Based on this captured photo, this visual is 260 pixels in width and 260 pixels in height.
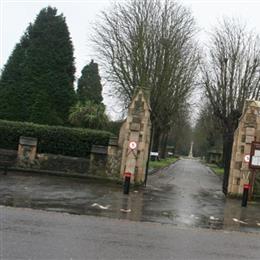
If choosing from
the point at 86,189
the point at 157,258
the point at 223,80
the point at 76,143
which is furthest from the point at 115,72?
the point at 157,258

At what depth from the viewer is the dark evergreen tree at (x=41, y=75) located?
32656mm

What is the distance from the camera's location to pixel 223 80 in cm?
3709

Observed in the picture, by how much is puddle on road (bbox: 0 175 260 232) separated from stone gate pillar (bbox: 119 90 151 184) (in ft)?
2.62

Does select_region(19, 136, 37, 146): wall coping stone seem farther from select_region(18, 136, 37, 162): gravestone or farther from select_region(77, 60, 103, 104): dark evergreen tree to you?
select_region(77, 60, 103, 104): dark evergreen tree

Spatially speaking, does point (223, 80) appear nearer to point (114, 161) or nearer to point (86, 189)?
point (114, 161)

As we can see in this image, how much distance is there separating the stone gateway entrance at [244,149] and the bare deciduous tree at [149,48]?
14.8m

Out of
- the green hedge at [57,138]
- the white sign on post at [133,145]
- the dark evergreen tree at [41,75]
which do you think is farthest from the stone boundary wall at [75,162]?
the dark evergreen tree at [41,75]

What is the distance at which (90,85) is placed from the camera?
5219cm

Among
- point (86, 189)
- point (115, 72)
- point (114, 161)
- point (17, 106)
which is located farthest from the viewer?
point (115, 72)

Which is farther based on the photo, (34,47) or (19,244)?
(34,47)

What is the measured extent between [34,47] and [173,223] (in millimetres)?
24058

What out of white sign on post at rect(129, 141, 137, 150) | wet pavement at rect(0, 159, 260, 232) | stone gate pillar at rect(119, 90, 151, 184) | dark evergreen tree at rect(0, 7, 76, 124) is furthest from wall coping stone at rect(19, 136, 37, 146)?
→ dark evergreen tree at rect(0, 7, 76, 124)

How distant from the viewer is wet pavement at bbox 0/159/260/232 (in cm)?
1279

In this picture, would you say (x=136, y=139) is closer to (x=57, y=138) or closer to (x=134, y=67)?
(x=57, y=138)
